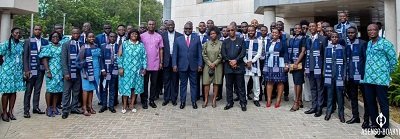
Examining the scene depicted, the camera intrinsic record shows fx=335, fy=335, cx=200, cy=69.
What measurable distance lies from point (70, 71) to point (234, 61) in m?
3.21

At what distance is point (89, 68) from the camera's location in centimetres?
652

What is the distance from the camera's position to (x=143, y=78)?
23.2 ft

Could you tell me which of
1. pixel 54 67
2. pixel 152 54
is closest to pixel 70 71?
pixel 54 67

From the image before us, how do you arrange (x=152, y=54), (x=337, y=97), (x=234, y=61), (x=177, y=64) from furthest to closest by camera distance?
(x=177, y=64) < (x=152, y=54) < (x=234, y=61) < (x=337, y=97)

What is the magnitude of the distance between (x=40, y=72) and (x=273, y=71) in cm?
470

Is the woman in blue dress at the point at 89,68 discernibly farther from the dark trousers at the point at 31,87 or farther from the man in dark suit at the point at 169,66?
the man in dark suit at the point at 169,66

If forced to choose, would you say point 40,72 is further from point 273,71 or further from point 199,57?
point 273,71

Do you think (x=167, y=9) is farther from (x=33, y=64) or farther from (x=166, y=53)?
(x=33, y=64)

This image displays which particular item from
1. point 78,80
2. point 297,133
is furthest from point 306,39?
point 78,80

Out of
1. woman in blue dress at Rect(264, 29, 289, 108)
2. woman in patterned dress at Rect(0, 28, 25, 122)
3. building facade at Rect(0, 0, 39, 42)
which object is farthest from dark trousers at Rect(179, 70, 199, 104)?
building facade at Rect(0, 0, 39, 42)

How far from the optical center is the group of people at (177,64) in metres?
5.95

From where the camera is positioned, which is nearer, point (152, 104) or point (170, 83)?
point (152, 104)

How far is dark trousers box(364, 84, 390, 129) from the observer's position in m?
5.06

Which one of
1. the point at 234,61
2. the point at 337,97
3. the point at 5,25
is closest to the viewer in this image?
the point at 337,97
